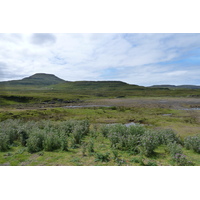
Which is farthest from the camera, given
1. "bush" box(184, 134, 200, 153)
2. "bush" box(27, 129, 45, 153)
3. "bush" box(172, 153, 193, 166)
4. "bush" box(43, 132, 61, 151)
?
"bush" box(184, 134, 200, 153)

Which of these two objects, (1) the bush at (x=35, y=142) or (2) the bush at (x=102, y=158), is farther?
(1) the bush at (x=35, y=142)

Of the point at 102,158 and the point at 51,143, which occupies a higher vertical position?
the point at 51,143

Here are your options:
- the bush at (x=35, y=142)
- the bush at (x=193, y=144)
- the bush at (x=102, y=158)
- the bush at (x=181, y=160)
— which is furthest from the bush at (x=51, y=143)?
the bush at (x=193, y=144)

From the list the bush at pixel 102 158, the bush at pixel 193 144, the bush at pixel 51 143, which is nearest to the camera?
the bush at pixel 102 158

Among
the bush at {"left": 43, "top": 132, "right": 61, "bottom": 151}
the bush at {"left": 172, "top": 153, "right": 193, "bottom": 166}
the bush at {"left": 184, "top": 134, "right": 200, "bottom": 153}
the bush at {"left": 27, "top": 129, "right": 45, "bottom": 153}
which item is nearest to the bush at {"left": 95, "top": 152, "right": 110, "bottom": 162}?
the bush at {"left": 43, "top": 132, "right": 61, "bottom": 151}

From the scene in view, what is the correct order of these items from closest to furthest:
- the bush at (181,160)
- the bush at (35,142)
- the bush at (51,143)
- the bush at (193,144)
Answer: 1. the bush at (181,160)
2. the bush at (35,142)
3. the bush at (51,143)
4. the bush at (193,144)

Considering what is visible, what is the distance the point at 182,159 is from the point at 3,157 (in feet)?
31.0

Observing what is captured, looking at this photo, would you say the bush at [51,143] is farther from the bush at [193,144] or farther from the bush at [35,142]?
the bush at [193,144]

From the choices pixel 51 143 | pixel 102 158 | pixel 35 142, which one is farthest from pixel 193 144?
pixel 35 142

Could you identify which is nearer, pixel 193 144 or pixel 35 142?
pixel 35 142

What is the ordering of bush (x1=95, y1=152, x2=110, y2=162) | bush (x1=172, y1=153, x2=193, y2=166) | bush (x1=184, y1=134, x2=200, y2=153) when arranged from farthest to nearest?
1. bush (x1=184, y1=134, x2=200, y2=153)
2. bush (x1=95, y1=152, x2=110, y2=162)
3. bush (x1=172, y1=153, x2=193, y2=166)

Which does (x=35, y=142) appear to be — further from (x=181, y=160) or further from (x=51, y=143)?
(x=181, y=160)

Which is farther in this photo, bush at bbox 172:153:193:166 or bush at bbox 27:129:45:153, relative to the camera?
bush at bbox 27:129:45:153

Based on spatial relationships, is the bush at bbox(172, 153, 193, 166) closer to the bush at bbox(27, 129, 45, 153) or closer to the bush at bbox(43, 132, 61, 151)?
the bush at bbox(43, 132, 61, 151)
